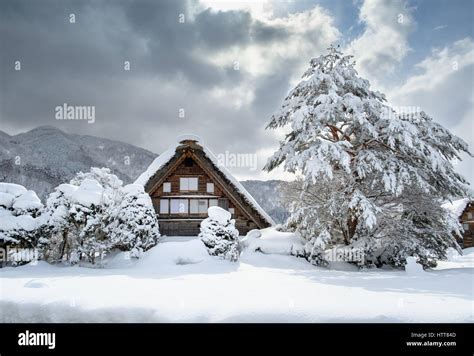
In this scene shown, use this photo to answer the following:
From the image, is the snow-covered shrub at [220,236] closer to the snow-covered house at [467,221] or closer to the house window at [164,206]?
the house window at [164,206]

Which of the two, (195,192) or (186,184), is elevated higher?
(186,184)

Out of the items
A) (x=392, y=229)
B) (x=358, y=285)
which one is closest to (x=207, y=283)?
(x=358, y=285)

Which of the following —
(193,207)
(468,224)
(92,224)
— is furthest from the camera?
(468,224)

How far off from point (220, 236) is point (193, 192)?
6287mm

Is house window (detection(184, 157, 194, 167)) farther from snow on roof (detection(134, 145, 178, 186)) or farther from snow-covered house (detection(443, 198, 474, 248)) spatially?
snow-covered house (detection(443, 198, 474, 248))

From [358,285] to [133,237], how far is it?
8.89 metres

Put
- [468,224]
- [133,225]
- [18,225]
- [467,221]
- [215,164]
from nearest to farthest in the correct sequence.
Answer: [18,225], [133,225], [215,164], [467,221], [468,224]

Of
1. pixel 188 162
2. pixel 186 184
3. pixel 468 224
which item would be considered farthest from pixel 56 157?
pixel 468 224

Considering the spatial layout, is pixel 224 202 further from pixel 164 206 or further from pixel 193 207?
pixel 164 206

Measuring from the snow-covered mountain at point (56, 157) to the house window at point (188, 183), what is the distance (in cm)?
1836

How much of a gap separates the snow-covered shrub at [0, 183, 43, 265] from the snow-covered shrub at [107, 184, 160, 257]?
9.04 feet

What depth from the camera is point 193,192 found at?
19562mm

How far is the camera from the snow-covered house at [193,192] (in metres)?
19.1

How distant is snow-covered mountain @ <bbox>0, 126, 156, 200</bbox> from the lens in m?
37.4
